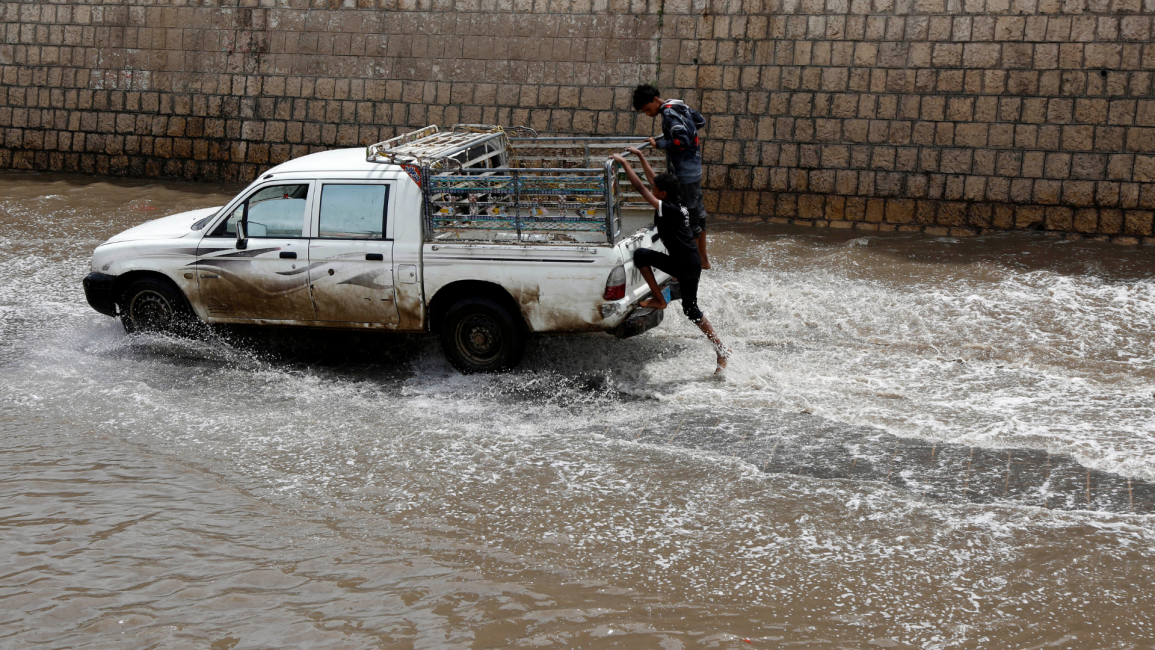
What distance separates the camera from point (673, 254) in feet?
24.6

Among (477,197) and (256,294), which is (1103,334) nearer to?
(477,197)

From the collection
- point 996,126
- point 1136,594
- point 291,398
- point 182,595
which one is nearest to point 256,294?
point 291,398

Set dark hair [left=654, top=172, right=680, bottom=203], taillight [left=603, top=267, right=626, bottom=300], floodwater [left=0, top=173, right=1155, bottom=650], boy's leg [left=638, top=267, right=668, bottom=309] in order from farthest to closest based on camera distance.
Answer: boy's leg [left=638, top=267, right=668, bottom=309], dark hair [left=654, top=172, right=680, bottom=203], taillight [left=603, top=267, right=626, bottom=300], floodwater [left=0, top=173, right=1155, bottom=650]

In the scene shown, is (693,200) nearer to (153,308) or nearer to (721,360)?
(721,360)

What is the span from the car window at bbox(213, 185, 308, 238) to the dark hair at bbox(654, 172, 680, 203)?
2.76m

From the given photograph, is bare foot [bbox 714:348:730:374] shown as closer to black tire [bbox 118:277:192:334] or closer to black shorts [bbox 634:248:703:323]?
black shorts [bbox 634:248:703:323]

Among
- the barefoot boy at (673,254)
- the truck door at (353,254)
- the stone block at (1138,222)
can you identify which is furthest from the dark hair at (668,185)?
the stone block at (1138,222)

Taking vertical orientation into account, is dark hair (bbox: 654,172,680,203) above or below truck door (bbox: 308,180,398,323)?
above

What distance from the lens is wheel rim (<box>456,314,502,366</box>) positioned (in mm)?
7617

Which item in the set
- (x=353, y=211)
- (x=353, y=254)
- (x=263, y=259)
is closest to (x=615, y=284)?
(x=353, y=254)

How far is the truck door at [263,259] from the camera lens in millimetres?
7750

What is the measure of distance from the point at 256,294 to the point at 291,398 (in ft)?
3.43

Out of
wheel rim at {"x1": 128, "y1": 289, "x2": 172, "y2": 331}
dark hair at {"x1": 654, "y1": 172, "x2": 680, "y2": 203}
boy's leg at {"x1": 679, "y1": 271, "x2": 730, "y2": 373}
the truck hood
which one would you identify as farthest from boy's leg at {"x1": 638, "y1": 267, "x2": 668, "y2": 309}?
wheel rim at {"x1": 128, "y1": 289, "x2": 172, "y2": 331}

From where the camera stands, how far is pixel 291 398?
7352 millimetres
